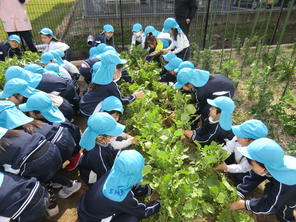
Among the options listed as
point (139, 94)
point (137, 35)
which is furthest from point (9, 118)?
point (137, 35)

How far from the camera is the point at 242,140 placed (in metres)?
2.25

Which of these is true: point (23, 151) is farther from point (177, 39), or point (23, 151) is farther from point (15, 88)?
point (177, 39)

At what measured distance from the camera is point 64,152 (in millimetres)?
2584

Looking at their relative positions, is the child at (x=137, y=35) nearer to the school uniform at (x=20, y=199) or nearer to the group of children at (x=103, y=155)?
the group of children at (x=103, y=155)

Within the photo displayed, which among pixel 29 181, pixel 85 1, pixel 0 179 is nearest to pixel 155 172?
pixel 29 181

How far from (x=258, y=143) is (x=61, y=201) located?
2.13m

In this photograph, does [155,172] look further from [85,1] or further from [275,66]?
[85,1]

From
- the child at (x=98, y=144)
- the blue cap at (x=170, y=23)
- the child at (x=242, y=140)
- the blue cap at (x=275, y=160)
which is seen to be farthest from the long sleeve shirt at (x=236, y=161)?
the blue cap at (x=170, y=23)

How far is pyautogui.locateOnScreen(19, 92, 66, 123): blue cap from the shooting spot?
2.49 metres

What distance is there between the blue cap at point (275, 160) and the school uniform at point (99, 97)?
1.92m

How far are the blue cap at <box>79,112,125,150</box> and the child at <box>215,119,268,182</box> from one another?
3.52 feet

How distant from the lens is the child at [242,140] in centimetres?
208

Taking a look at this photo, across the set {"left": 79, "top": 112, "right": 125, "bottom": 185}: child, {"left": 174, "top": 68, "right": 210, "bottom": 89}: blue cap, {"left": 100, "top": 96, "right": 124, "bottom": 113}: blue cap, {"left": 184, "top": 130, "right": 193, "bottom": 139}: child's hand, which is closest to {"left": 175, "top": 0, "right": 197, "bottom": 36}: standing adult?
{"left": 174, "top": 68, "right": 210, "bottom": 89}: blue cap

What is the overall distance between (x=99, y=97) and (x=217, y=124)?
64.9 inches
